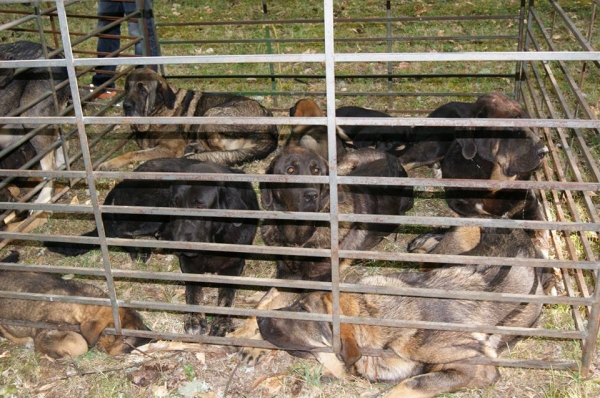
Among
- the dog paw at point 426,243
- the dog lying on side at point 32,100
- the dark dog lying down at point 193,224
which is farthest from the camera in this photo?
the dog lying on side at point 32,100

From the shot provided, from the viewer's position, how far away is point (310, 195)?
5.36 metres

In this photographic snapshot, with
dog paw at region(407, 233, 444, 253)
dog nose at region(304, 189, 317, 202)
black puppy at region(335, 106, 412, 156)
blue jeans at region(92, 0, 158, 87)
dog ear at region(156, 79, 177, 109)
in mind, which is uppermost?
blue jeans at region(92, 0, 158, 87)

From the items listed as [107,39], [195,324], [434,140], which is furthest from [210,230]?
[107,39]

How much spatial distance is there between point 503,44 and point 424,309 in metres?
7.61

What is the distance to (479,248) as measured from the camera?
5.66 metres

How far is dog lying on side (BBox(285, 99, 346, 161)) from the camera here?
7418 millimetres

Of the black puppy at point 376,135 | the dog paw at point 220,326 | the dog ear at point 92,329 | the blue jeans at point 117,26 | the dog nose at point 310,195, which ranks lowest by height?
the dog paw at point 220,326

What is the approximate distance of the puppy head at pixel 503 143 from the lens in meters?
6.04

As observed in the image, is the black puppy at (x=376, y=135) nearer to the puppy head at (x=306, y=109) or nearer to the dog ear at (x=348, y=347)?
the puppy head at (x=306, y=109)

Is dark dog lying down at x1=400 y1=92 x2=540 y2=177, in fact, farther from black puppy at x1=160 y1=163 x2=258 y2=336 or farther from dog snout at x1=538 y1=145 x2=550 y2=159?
black puppy at x1=160 y1=163 x2=258 y2=336

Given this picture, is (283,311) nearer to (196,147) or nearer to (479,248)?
(479,248)

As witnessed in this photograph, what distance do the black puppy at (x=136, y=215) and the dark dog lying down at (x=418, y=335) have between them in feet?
7.04

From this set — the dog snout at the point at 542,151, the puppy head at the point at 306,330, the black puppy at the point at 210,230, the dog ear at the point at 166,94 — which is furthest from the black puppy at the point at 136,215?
the dog snout at the point at 542,151

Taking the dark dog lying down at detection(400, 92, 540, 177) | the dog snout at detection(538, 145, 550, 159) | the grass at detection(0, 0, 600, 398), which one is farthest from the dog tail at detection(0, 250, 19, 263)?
the dog snout at detection(538, 145, 550, 159)
